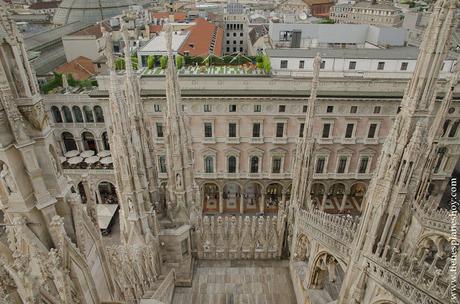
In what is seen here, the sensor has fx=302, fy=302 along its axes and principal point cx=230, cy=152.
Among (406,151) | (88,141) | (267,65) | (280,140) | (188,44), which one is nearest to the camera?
(406,151)

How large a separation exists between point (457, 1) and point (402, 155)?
4.13 meters

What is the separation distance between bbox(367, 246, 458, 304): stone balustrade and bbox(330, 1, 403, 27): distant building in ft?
241

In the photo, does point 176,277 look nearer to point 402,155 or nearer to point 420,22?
point 402,155

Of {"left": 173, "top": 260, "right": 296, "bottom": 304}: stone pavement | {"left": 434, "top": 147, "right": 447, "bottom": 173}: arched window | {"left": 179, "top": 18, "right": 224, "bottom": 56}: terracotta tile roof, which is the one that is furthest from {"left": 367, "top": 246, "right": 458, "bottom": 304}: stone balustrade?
{"left": 179, "top": 18, "right": 224, "bottom": 56}: terracotta tile roof

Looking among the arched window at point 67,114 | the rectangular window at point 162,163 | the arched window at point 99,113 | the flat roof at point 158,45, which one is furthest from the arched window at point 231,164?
the arched window at point 67,114

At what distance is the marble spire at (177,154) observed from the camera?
45.2 ft

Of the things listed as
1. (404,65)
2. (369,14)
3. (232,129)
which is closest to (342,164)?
(404,65)

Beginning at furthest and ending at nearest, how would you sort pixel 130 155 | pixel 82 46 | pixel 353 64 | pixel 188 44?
pixel 82 46
pixel 188 44
pixel 353 64
pixel 130 155

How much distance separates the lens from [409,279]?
889 cm

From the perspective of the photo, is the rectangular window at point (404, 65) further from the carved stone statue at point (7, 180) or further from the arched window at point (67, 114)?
the arched window at point (67, 114)

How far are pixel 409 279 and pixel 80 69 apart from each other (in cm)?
4412

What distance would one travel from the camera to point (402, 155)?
8906 mm

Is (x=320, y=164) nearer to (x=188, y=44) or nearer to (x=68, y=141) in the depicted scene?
(x=188, y=44)

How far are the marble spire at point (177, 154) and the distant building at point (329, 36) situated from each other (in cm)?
2792
